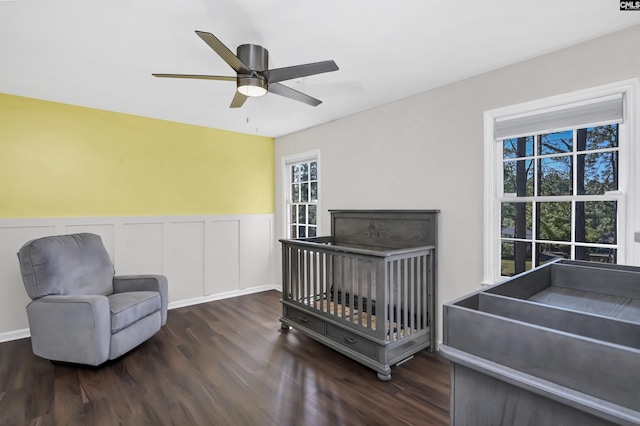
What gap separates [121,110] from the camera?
3725 millimetres

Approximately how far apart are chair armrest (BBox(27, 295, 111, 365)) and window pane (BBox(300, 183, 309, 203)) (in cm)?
281

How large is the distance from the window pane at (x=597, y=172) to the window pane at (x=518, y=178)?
314 millimetres

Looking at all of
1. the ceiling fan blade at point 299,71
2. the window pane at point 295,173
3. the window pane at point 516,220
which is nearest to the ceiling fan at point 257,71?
the ceiling fan blade at point 299,71

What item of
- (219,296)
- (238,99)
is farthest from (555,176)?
(219,296)

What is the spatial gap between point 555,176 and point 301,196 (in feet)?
10.5

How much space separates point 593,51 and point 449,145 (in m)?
1.11

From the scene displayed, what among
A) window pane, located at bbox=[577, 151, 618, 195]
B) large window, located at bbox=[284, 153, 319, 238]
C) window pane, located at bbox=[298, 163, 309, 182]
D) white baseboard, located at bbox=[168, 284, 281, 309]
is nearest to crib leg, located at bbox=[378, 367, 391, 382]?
window pane, located at bbox=[577, 151, 618, 195]

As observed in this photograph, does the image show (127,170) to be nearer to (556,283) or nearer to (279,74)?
(279,74)

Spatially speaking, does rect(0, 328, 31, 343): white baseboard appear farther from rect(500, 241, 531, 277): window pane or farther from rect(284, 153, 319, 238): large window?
rect(500, 241, 531, 277): window pane

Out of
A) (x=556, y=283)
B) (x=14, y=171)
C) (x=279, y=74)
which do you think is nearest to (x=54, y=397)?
(x=14, y=171)

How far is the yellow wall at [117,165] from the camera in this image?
10.8ft

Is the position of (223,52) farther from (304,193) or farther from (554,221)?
(304,193)

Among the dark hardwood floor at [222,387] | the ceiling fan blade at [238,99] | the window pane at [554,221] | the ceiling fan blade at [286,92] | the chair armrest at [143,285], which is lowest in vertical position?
the dark hardwood floor at [222,387]

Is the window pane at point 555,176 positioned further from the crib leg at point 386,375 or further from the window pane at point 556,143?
the crib leg at point 386,375
